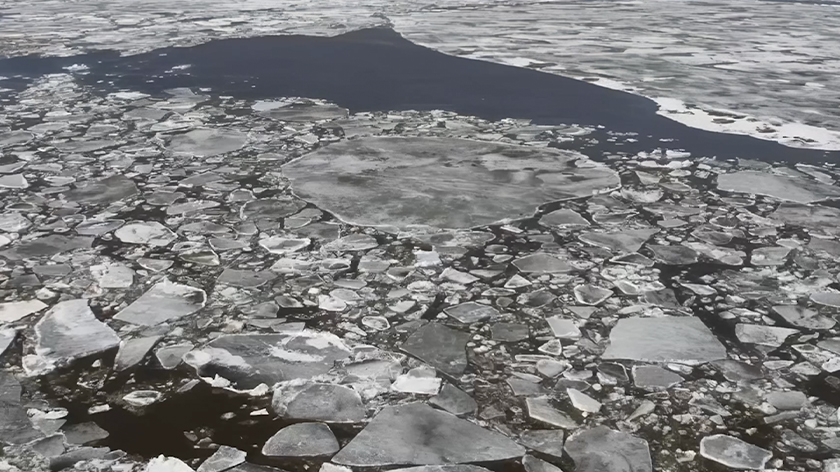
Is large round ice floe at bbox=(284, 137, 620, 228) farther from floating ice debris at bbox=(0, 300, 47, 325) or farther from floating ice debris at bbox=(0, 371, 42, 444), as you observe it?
floating ice debris at bbox=(0, 371, 42, 444)

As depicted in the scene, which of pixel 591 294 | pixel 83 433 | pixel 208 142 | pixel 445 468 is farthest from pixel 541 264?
pixel 208 142

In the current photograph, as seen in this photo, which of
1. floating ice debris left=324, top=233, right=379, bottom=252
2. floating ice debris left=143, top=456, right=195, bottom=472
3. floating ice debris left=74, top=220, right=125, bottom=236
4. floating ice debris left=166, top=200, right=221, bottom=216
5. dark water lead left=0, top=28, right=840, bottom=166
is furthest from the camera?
dark water lead left=0, top=28, right=840, bottom=166

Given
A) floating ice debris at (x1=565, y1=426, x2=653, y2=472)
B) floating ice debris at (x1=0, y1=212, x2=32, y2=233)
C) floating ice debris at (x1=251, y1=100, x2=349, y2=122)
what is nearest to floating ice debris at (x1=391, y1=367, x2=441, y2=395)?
floating ice debris at (x1=565, y1=426, x2=653, y2=472)

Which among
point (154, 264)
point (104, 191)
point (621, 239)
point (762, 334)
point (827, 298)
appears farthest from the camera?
point (104, 191)

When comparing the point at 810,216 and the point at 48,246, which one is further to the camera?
→ the point at 810,216

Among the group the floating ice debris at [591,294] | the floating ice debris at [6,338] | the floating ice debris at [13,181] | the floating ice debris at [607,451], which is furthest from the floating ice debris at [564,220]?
the floating ice debris at [13,181]

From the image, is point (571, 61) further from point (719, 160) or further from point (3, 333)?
point (3, 333)

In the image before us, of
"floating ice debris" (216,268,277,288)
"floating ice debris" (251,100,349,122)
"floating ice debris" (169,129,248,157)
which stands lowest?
"floating ice debris" (216,268,277,288)

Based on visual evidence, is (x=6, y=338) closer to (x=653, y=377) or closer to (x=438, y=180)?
(x=653, y=377)
